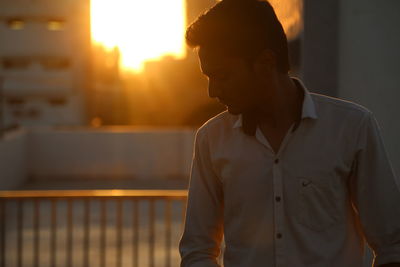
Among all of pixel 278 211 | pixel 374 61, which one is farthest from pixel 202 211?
pixel 374 61

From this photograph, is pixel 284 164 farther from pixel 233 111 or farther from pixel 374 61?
pixel 374 61

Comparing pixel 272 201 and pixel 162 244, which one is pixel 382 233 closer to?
pixel 272 201

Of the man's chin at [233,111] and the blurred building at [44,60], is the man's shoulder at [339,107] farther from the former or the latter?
the blurred building at [44,60]

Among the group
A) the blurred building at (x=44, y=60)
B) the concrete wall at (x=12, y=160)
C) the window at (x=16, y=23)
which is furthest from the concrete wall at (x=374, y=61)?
the window at (x=16, y=23)

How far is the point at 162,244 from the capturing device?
11.5 m

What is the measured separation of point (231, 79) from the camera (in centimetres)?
211

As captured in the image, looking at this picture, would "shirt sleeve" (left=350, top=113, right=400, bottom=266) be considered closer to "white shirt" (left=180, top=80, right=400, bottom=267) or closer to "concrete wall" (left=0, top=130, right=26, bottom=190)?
"white shirt" (left=180, top=80, right=400, bottom=267)

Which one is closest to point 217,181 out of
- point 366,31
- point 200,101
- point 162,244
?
point 366,31

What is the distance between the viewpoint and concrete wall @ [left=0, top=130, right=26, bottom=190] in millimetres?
17781

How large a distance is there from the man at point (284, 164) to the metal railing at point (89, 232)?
5510 millimetres

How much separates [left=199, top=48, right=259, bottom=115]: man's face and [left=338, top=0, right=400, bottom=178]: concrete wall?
177 cm

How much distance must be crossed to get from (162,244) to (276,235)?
9.55 metres

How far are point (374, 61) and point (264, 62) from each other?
1.83 meters

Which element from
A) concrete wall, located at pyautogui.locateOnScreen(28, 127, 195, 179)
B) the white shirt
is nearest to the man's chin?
the white shirt
